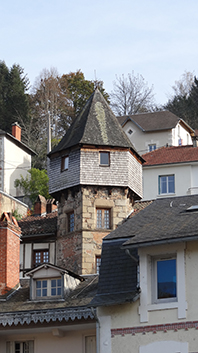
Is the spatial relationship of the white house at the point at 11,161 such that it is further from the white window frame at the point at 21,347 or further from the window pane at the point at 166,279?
the window pane at the point at 166,279

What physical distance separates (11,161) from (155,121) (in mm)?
14343

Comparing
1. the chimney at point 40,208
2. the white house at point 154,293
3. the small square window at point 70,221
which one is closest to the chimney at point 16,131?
the chimney at point 40,208

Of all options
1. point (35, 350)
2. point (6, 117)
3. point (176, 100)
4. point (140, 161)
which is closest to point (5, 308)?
point (35, 350)

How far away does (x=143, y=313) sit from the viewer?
16.5m

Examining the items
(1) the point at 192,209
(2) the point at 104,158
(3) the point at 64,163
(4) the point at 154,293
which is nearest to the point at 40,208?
(3) the point at 64,163

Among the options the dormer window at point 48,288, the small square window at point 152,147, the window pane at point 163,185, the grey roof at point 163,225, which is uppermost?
the small square window at point 152,147

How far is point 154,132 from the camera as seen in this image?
2502 inches

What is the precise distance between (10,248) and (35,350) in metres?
3.87

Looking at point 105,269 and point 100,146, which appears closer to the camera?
point 105,269

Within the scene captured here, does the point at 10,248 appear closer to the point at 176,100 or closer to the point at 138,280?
the point at 138,280

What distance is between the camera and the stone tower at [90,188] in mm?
36031

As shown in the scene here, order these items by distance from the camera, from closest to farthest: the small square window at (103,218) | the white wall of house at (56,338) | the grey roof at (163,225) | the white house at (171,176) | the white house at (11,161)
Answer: the grey roof at (163,225) → the white wall of house at (56,338) → the small square window at (103,218) → the white house at (171,176) → the white house at (11,161)

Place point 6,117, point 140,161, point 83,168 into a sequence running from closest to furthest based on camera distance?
point 83,168 → point 140,161 → point 6,117

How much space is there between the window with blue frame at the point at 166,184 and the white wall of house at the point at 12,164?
11304 millimetres
